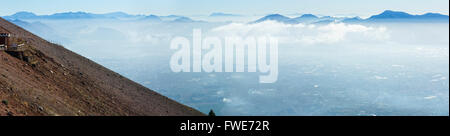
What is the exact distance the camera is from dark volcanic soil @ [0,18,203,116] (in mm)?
15873

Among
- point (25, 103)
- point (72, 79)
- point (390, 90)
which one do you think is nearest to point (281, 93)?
point (390, 90)

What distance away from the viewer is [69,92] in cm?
2311

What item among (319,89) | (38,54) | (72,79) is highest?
(38,54)

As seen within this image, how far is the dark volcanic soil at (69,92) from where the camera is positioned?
625 inches

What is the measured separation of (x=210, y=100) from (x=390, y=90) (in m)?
103

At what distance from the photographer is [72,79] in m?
27.5

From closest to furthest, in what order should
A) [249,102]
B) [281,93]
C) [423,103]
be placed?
[423,103] < [249,102] < [281,93]

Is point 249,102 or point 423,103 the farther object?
point 249,102
